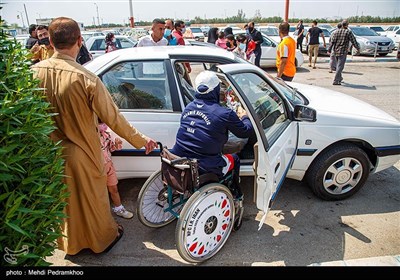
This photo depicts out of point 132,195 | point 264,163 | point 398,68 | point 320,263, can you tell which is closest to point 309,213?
point 320,263

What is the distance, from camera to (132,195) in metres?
3.64

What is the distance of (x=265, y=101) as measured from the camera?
3.06 meters

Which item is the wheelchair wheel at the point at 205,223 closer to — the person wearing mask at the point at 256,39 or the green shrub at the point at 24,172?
the green shrub at the point at 24,172

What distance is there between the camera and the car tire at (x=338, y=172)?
3165 millimetres

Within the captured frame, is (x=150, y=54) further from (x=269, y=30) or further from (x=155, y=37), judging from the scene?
(x=269, y=30)

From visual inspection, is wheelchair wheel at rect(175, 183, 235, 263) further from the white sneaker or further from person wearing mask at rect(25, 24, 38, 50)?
person wearing mask at rect(25, 24, 38, 50)

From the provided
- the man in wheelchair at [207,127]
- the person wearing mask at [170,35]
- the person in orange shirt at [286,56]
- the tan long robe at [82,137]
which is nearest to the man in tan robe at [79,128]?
the tan long robe at [82,137]

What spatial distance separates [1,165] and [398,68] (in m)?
14.7

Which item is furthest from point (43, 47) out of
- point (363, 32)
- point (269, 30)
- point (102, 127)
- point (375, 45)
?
point (363, 32)

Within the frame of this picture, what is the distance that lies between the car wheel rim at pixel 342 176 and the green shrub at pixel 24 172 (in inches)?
106

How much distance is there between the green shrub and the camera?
1.39 metres

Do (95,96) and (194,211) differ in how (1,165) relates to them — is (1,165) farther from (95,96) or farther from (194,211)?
(194,211)

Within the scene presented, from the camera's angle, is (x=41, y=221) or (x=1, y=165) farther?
(x=41, y=221)

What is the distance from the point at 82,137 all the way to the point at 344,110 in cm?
270
